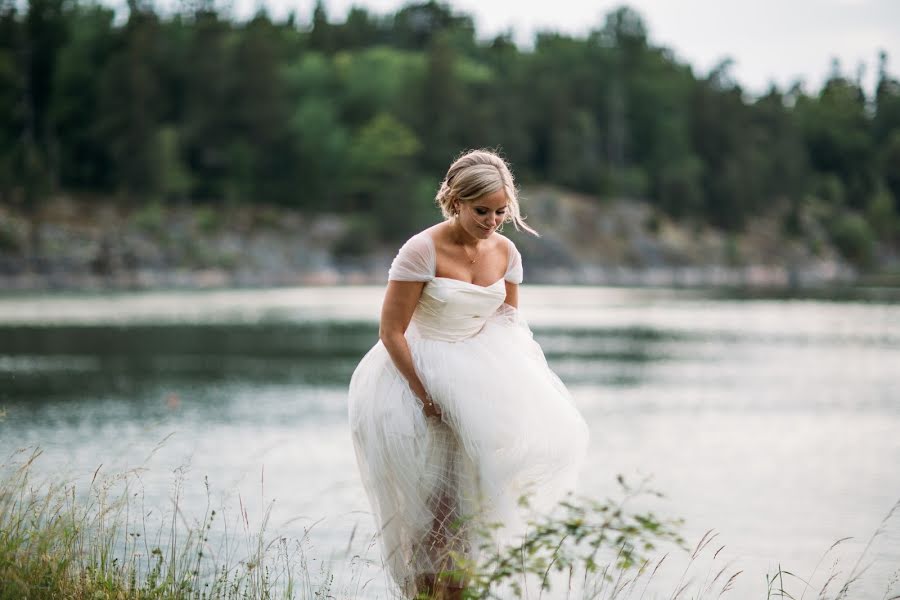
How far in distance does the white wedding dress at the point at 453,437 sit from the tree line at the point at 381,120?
90076 millimetres

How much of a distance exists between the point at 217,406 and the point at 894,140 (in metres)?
154

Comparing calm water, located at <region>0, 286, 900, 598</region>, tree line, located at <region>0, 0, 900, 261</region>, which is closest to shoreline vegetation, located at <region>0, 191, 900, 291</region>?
tree line, located at <region>0, 0, 900, 261</region>

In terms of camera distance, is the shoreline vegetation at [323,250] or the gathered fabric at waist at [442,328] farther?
the shoreline vegetation at [323,250]

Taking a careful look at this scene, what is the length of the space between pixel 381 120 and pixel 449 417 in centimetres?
11136

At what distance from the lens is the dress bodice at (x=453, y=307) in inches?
232

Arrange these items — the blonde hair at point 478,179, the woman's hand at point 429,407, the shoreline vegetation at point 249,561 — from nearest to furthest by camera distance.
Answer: the shoreline vegetation at point 249,561
the blonde hair at point 478,179
the woman's hand at point 429,407

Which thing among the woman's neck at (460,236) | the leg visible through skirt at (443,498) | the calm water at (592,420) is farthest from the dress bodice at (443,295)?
the calm water at (592,420)

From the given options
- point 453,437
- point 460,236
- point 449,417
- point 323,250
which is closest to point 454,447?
point 453,437

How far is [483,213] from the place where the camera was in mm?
5695

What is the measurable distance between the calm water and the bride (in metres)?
1.07

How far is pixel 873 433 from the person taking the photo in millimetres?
17453

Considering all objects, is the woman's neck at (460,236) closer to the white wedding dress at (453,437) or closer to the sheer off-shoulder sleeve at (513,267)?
the white wedding dress at (453,437)

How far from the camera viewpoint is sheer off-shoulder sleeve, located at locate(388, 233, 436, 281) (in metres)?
5.79

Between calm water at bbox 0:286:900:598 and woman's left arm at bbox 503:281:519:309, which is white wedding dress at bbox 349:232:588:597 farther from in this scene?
calm water at bbox 0:286:900:598
